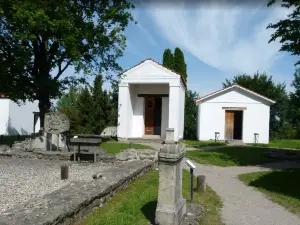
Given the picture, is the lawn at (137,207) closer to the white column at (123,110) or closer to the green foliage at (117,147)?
the green foliage at (117,147)

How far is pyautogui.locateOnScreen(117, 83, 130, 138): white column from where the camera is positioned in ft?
69.8

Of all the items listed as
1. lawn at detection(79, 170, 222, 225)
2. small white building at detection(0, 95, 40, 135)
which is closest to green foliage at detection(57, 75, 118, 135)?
small white building at detection(0, 95, 40, 135)

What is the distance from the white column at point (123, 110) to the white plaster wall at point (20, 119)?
9.33 meters

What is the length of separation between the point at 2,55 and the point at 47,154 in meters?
5.84

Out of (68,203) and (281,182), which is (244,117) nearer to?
(281,182)

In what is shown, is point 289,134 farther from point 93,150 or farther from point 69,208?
point 69,208

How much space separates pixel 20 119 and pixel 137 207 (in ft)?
86.0

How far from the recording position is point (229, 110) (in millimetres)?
25203

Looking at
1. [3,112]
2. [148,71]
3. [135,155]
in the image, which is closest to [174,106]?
[148,71]

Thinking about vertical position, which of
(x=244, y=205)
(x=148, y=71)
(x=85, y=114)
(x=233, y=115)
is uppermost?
(x=148, y=71)

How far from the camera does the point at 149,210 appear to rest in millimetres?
5953

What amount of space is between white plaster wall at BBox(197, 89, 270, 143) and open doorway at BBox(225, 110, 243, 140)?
45cm

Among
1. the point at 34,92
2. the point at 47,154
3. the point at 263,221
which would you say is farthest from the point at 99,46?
the point at 263,221

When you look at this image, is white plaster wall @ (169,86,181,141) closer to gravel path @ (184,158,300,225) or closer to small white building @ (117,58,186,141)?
small white building @ (117,58,186,141)
